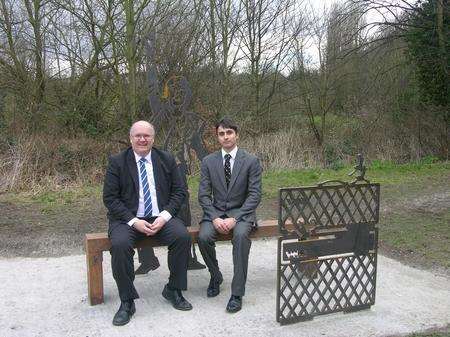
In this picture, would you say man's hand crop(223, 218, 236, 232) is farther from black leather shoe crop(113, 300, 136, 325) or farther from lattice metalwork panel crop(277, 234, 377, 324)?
black leather shoe crop(113, 300, 136, 325)

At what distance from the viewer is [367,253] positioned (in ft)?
12.4

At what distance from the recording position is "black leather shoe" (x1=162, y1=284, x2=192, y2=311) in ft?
12.8

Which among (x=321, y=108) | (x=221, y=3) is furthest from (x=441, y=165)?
(x=221, y=3)

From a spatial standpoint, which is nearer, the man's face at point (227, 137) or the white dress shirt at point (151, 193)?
the white dress shirt at point (151, 193)

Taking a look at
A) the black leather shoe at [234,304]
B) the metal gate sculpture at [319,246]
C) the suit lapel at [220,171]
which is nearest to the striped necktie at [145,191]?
the suit lapel at [220,171]

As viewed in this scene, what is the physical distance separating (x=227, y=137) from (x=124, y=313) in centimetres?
162

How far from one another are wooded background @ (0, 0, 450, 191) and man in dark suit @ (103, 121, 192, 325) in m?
6.26

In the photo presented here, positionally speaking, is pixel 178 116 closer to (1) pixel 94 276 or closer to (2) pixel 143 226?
(2) pixel 143 226

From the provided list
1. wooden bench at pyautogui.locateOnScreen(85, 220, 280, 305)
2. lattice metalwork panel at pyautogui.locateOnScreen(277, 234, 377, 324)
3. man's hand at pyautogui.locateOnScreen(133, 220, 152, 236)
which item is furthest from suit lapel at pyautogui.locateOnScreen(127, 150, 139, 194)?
lattice metalwork panel at pyautogui.locateOnScreen(277, 234, 377, 324)

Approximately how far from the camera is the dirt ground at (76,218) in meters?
5.54

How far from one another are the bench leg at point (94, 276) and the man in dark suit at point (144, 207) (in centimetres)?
29

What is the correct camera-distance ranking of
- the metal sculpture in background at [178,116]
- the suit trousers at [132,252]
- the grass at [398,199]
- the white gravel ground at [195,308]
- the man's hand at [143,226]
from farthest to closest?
1. the grass at [398,199]
2. the metal sculpture in background at [178,116]
3. the man's hand at [143,226]
4. the suit trousers at [132,252]
5. the white gravel ground at [195,308]

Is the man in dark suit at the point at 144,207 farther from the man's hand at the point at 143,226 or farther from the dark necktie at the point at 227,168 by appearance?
the dark necktie at the point at 227,168

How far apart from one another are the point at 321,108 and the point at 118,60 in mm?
7405
